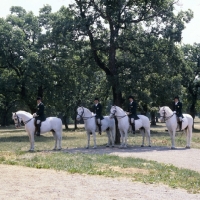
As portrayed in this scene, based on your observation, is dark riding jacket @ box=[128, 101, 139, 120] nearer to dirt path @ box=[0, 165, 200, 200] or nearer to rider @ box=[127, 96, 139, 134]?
rider @ box=[127, 96, 139, 134]

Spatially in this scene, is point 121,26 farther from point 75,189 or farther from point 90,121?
point 75,189

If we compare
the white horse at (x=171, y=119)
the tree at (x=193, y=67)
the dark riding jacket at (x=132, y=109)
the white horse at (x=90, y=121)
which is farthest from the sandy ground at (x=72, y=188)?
the tree at (x=193, y=67)

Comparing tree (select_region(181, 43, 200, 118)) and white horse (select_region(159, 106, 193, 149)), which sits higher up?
tree (select_region(181, 43, 200, 118))

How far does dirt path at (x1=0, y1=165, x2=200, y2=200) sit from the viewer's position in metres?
9.61

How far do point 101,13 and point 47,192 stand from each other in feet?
63.4

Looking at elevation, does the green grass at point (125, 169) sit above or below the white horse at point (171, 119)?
below

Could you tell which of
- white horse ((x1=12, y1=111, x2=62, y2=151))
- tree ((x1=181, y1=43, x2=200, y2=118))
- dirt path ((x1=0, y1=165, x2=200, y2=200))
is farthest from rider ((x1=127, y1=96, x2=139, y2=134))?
tree ((x1=181, y1=43, x2=200, y2=118))

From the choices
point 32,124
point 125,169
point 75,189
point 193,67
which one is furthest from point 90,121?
point 193,67

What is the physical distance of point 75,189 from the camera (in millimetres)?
10383

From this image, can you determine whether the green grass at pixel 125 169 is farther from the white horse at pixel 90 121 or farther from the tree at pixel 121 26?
the tree at pixel 121 26

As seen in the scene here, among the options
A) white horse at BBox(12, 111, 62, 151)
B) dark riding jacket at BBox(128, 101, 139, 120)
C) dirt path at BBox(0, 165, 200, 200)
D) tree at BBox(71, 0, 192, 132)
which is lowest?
dirt path at BBox(0, 165, 200, 200)

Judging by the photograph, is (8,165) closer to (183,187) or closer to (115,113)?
(183,187)

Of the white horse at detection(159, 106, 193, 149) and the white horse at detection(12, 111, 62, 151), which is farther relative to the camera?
the white horse at detection(159, 106, 193, 149)

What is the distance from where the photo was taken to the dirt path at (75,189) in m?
9.61
